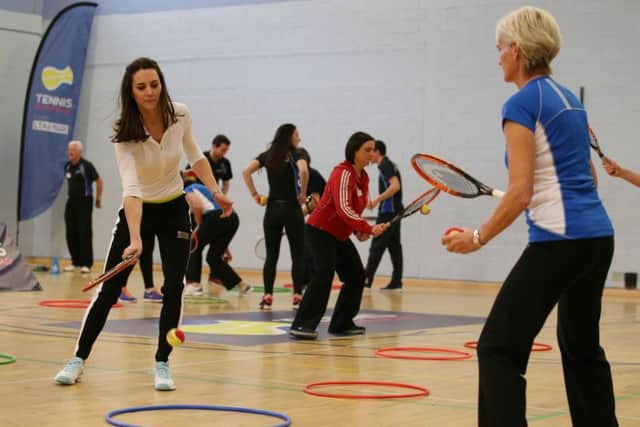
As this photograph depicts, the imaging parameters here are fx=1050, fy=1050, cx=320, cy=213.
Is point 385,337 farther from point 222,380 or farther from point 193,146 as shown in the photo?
point 193,146

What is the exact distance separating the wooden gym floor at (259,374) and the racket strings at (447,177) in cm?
122

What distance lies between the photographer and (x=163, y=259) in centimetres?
562

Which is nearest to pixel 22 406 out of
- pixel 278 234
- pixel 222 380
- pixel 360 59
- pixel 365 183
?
pixel 222 380

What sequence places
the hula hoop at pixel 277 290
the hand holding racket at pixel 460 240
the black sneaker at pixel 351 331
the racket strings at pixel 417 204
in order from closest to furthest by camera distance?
1. the hand holding racket at pixel 460 240
2. the racket strings at pixel 417 204
3. the black sneaker at pixel 351 331
4. the hula hoop at pixel 277 290

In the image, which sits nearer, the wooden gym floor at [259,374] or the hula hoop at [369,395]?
the wooden gym floor at [259,374]

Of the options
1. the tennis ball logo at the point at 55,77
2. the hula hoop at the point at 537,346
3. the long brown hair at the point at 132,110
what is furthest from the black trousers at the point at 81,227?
the long brown hair at the point at 132,110

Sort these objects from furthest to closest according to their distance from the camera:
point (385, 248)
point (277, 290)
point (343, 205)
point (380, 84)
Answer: point (380, 84)
point (385, 248)
point (277, 290)
point (343, 205)

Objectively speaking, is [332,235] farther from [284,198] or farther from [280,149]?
[280,149]

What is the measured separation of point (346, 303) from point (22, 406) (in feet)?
12.8

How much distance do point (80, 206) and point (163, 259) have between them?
40.0 ft

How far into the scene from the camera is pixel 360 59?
1694 cm

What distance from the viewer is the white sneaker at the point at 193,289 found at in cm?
1195

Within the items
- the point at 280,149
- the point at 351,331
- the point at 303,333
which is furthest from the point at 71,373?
the point at 280,149

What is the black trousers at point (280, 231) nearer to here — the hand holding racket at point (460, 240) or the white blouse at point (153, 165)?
the white blouse at point (153, 165)
